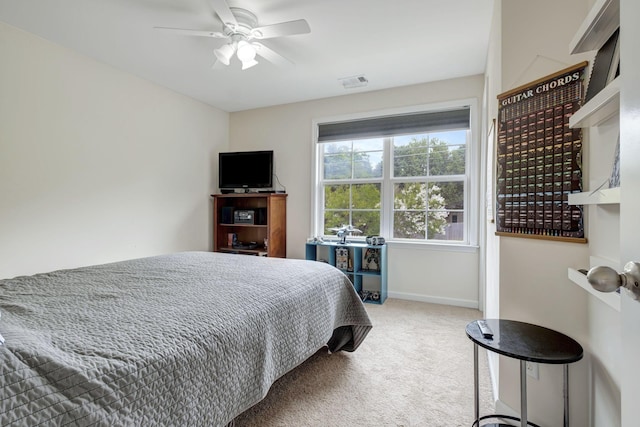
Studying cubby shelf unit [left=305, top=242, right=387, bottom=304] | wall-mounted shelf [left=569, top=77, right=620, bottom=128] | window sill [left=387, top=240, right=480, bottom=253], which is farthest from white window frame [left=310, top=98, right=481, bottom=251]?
wall-mounted shelf [left=569, top=77, right=620, bottom=128]

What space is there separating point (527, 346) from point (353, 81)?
10.3 feet

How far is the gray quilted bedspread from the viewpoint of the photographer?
31.4 inches

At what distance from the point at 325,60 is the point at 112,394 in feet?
10.1

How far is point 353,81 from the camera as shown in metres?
3.57

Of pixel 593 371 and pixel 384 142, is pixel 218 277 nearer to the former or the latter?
pixel 593 371

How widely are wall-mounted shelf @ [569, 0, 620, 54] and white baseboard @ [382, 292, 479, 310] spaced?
2.97 m

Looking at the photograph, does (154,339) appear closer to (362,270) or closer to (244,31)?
(244,31)

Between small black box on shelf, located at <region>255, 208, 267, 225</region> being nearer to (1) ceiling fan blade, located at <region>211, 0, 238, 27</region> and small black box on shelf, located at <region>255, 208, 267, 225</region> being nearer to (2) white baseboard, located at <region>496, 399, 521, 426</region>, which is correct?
(1) ceiling fan blade, located at <region>211, 0, 238, 27</region>

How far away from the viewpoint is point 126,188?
337 centimetres

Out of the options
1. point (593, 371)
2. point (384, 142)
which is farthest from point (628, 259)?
point (384, 142)

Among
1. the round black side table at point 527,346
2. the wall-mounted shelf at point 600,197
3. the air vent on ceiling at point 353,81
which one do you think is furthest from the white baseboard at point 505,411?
the air vent on ceiling at point 353,81

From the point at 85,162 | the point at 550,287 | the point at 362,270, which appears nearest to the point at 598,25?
the point at 550,287

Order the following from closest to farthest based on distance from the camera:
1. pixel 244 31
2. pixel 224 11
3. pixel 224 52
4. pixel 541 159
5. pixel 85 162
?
pixel 541 159 < pixel 224 11 < pixel 244 31 < pixel 224 52 < pixel 85 162

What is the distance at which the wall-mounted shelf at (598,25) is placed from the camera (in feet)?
2.59
